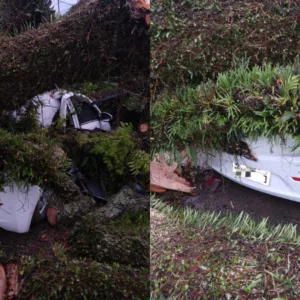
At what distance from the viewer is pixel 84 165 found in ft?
3.41

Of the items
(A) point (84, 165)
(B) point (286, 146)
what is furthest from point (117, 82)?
(B) point (286, 146)

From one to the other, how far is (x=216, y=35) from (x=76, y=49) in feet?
1.22

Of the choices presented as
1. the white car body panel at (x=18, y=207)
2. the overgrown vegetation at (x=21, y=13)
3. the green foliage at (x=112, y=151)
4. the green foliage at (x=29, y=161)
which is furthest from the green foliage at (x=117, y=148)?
the overgrown vegetation at (x=21, y=13)

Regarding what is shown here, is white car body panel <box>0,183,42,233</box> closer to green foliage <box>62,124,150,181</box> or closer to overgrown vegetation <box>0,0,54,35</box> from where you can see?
green foliage <box>62,124,150,181</box>

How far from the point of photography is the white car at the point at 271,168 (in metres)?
0.80

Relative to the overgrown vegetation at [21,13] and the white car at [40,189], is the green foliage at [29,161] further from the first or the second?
the overgrown vegetation at [21,13]

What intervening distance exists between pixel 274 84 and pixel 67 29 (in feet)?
1.81

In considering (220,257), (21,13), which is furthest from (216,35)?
(21,13)

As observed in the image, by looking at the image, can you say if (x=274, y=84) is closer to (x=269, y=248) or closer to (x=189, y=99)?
(x=189, y=99)

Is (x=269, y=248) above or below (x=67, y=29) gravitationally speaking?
below

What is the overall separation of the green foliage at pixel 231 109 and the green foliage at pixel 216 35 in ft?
0.16

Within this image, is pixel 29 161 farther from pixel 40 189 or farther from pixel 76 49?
pixel 76 49

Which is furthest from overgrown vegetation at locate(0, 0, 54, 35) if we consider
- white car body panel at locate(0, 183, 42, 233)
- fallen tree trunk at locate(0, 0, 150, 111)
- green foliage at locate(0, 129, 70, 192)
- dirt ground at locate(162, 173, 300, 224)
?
dirt ground at locate(162, 173, 300, 224)

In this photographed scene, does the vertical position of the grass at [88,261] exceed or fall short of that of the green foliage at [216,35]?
it falls short
